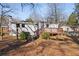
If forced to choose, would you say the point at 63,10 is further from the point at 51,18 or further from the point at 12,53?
the point at 12,53

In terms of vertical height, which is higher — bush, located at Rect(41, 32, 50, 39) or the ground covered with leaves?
bush, located at Rect(41, 32, 50, 39)

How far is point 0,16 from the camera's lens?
1851 millimetres

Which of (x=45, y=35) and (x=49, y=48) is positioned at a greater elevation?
(x=45, y=35)

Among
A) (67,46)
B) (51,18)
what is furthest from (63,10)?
(67,46)

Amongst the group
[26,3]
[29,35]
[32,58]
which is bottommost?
[32,58]

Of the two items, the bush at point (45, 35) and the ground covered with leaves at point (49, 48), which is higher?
the bush at point (45, 35)

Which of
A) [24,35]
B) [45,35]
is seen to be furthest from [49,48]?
[24,35]

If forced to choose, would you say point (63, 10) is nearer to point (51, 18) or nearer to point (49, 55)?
point (51, 18)

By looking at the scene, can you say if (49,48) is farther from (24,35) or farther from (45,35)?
(24,35)

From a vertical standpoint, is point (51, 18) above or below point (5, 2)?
below

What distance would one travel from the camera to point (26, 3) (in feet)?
6.07

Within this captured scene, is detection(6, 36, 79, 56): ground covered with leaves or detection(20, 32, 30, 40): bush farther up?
detection(20, 32, 30, 40): bush

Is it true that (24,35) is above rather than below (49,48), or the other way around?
above

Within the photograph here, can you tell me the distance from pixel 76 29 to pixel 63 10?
191 millimetres
